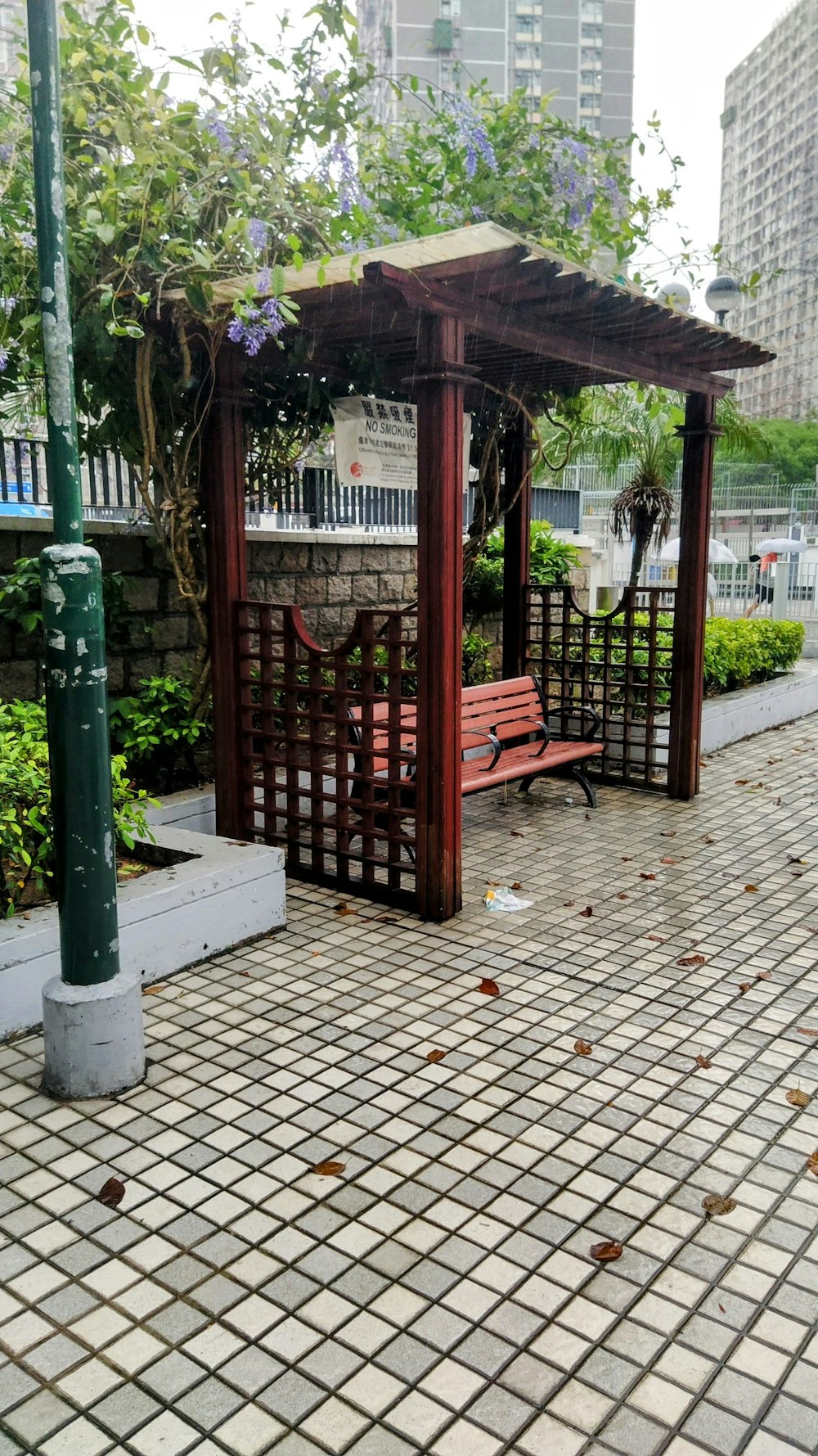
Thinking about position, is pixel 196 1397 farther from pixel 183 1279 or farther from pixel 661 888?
pixel 661 888

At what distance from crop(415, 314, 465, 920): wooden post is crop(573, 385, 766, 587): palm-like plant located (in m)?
6.92

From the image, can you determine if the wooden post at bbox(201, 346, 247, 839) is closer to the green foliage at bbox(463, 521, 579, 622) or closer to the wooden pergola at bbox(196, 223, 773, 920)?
the wooden pergola at bbox(196, 223, 773, 920)

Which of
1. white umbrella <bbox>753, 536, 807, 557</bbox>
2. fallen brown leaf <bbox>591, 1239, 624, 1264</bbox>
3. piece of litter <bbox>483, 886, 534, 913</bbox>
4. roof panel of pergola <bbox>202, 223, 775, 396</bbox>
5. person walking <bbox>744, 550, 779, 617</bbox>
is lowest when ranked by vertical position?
fallen brown leaf <bbox>591, 1239, 624, 1264</bbox>

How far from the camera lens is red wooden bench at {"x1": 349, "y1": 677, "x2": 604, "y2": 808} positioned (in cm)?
593

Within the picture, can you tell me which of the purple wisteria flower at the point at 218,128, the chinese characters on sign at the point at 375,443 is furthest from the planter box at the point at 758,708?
the purple wisteria flower at the point at 218,128

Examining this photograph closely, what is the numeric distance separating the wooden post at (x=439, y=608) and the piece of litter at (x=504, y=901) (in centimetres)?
23

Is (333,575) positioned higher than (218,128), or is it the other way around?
(218,128)

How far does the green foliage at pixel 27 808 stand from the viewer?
3832mm

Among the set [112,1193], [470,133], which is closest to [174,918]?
[112,1193]

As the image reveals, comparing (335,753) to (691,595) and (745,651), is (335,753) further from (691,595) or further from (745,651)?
(745,651)

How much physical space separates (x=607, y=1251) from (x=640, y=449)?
10484 millimetres

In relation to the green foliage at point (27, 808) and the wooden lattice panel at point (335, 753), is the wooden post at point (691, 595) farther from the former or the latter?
the green foliage at point (27, 808)

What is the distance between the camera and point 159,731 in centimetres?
591

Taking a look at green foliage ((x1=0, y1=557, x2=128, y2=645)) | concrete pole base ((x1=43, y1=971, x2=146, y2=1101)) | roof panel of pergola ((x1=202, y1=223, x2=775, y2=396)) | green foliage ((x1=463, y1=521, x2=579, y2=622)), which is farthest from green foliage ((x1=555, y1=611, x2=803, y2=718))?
concrete pole base ((x1=43, y1=971, x2=146, y2=1101))
